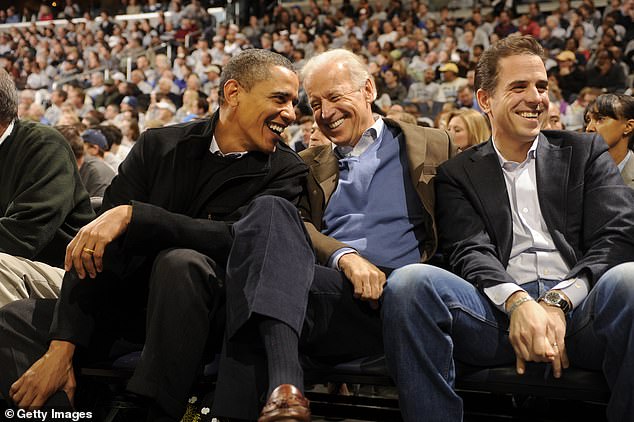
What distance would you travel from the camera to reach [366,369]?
181 cm

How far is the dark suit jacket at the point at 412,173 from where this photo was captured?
214 centimetres

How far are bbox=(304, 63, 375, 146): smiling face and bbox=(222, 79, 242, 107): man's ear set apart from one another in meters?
0.26

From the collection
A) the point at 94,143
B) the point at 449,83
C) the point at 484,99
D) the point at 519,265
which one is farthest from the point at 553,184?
the point at 449,83

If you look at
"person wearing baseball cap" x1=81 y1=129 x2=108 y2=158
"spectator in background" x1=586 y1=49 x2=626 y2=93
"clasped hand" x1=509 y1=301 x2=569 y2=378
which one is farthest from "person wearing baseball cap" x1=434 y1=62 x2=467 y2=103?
"clasped hand" x1=509 y1=301 x2=569 y2=378

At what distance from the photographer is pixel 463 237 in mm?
1993

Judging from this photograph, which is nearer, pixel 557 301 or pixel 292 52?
pixel 557 301

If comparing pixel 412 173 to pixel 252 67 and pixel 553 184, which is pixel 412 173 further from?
pixel 252 67

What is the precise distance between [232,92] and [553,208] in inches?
40.3

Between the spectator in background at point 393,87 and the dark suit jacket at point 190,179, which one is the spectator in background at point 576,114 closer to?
the spectator in background at point 393,87

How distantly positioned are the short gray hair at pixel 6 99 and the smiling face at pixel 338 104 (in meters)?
0.97

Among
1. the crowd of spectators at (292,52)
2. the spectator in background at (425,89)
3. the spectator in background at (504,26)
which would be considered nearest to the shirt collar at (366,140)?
the crowd of spectators at (292,52)

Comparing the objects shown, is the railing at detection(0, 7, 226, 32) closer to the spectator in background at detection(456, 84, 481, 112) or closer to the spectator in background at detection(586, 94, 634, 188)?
the spectator in background at detection(456, 84, 481, 112)

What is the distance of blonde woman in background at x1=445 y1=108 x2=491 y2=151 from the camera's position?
3.90 meters

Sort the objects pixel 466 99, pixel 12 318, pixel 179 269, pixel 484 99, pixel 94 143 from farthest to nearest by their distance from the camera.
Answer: pixel 466 99
pixel 94 143
pixel 484 99
pixel 12 318
pixel 179 269
